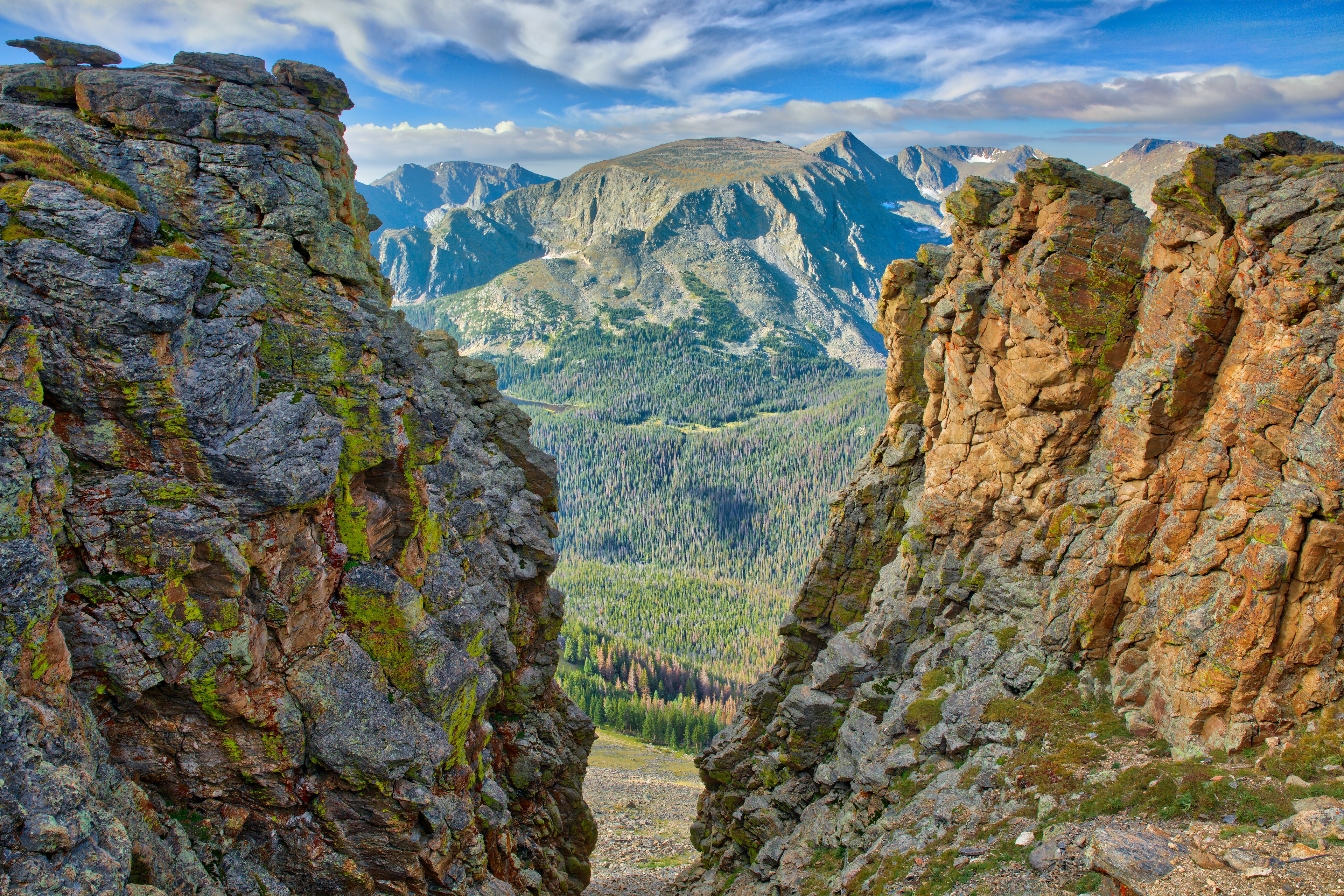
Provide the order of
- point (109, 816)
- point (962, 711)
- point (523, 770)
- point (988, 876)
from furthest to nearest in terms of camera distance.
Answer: point (523, 770) → point (962, 711) → point (988, 876) → point (109, 816)

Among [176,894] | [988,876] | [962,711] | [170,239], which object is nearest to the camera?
[176,894]

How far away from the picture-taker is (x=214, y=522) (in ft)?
72.8

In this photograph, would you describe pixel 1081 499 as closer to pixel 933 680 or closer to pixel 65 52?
pixel 933 680

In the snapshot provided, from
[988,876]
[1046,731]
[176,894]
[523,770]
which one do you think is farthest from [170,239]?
[1046,731]

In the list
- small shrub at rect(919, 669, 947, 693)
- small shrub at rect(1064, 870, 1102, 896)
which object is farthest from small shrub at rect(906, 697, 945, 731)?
small shrub at rect(1064, 870, 1102, 896)

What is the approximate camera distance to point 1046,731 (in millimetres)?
31078

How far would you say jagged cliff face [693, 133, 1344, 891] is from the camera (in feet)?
84.8

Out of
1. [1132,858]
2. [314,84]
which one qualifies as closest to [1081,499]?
[1132,858]

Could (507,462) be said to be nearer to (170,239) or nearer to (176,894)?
(170,239)

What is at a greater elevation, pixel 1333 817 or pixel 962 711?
pixel 1333 817

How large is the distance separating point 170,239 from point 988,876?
36173 mm

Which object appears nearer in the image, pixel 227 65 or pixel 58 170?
pixel 58 170

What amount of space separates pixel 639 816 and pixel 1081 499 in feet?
260

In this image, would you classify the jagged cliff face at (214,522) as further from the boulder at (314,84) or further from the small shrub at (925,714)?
the small shrub at (925,714)
